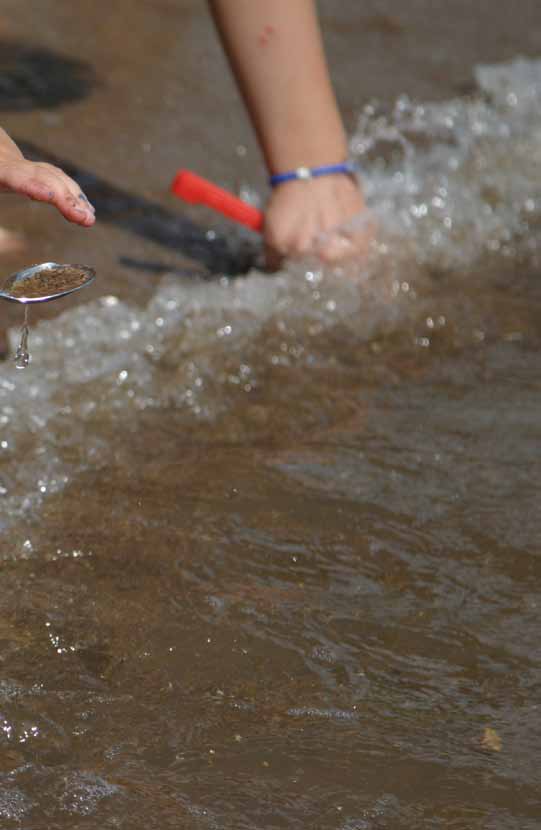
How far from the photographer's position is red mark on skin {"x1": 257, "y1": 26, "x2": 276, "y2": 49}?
1961 millimetres

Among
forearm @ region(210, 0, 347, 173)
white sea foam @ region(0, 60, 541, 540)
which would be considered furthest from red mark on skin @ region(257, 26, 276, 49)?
white sea foam @ region(0, 60, 541, 540)

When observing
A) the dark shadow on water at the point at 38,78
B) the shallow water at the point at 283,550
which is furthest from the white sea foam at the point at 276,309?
the dark shadow on water at the point at 38,78

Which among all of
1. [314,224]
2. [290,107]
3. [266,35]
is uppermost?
[266,35]

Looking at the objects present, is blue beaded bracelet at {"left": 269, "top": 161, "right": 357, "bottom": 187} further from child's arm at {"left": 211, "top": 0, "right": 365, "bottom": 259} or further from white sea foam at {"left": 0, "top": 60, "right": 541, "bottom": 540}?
white sea foam at {"left": 0, "top": 60, "right": 541, "bottom": 540}

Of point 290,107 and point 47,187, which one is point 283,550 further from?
point 290,107

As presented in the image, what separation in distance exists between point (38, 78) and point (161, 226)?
593 millimetres

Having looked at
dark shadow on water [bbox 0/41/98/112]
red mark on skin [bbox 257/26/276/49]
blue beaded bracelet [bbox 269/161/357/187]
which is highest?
red mark on skin [bbox 257/26/276/49]

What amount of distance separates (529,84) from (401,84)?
256 millimetres

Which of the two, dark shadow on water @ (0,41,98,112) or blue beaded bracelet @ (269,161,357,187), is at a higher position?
dark shadow on water @ (0,41,98,112)

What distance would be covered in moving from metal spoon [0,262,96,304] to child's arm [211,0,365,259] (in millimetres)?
704

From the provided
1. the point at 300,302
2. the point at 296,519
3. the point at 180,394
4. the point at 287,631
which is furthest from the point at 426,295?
the point at 287,631

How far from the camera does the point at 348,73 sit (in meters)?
2.74

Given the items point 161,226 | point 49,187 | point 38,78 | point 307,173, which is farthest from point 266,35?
point 49,187

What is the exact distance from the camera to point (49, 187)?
1189 mm
